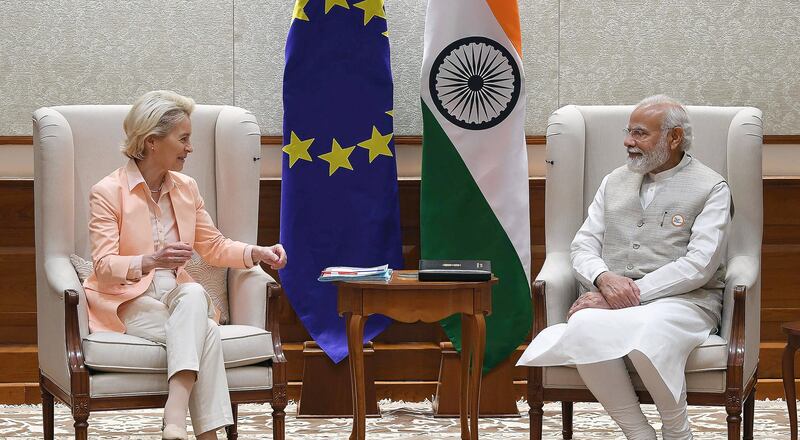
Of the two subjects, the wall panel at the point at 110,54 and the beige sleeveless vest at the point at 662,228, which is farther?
the wall panel at the point at 110,54

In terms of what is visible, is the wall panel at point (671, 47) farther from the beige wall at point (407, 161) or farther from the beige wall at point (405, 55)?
the beige wall at point (407, 161)

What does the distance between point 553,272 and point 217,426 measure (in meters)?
1.34

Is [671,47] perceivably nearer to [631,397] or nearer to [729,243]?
[729,243]

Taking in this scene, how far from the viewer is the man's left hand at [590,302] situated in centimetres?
378

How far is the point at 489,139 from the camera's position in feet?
15.1

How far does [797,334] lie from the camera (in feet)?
12.6

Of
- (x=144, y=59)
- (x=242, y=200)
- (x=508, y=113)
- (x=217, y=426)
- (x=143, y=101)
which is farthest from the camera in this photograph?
(x=144, y=59)

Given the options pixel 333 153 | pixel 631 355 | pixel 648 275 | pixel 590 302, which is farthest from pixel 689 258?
pixel 333 153

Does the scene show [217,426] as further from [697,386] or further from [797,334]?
[797,334]

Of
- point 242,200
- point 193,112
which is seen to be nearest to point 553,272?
point 242,200

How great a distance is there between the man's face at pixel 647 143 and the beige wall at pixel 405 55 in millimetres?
1240

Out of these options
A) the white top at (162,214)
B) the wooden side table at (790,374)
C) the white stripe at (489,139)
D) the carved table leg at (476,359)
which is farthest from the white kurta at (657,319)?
the white top at (162,214)

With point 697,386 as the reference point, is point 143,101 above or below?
above

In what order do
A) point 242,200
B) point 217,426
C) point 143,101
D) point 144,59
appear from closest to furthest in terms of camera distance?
point 217,426
point 143,101
point 242,200
point 144,59
